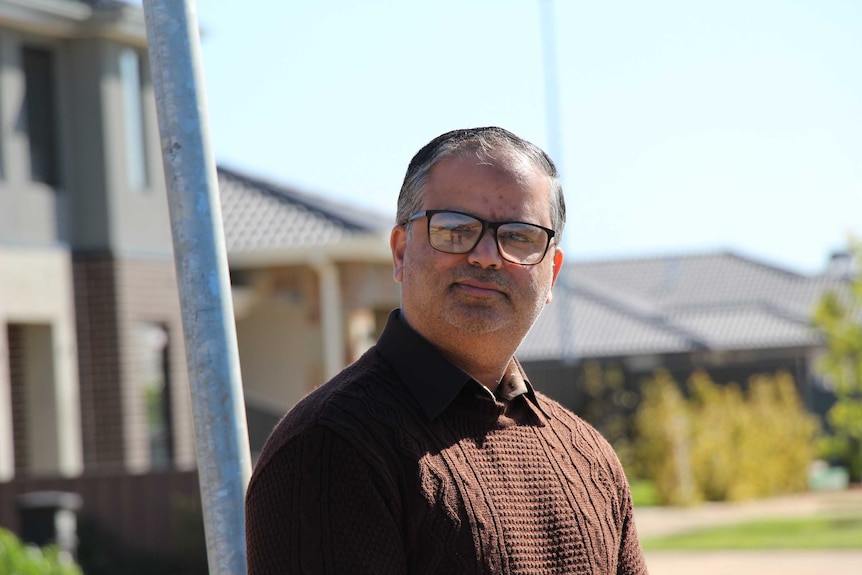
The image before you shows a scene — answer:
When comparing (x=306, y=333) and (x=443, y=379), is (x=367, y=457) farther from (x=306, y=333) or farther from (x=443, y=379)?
(x=306, y=333)

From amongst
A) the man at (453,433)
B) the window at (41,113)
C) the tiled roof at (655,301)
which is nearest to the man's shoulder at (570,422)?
the man at (453,433)

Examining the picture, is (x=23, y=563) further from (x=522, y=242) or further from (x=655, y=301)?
(x=655, y=301)

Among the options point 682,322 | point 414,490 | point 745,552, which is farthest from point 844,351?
point 682,322

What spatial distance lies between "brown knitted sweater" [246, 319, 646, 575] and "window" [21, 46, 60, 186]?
12.7 meters

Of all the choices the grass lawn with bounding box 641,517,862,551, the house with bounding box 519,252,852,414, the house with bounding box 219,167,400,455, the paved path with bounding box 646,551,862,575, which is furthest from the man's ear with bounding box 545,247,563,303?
the house with bounding box 519,252,852,414

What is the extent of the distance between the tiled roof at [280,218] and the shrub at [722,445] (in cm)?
583

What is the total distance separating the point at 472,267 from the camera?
2.55 m

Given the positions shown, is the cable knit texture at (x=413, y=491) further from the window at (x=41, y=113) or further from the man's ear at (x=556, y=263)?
the window at (x=41, y=113)

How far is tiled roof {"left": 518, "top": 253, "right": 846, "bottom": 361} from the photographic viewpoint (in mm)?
34938

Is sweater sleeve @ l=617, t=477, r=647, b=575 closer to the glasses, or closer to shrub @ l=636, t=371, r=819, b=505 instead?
the glasses

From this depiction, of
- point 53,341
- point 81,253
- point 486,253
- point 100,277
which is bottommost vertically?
point 53,341

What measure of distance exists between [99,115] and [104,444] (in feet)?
12.3

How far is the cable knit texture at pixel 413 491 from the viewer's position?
2219mm

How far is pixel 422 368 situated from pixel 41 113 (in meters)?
12.9
